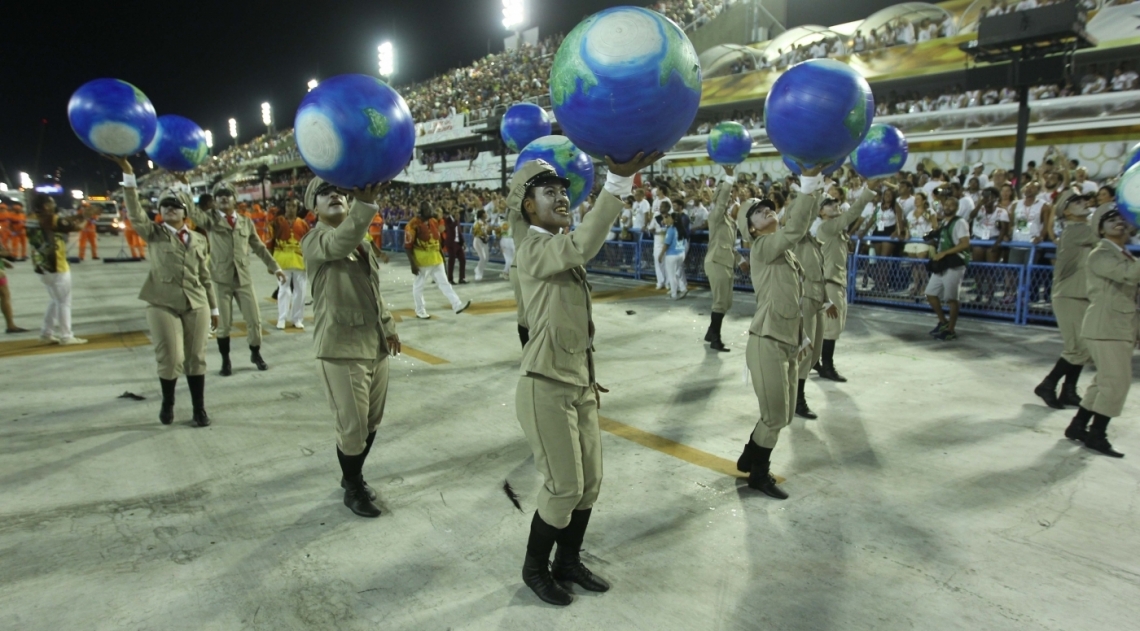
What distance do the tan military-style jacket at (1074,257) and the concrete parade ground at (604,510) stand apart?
3.34ft

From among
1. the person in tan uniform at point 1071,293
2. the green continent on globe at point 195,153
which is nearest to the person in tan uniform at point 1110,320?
the person in tan uniform at point 1071,293

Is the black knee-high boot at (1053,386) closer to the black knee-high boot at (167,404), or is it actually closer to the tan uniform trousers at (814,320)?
the tan uniform trousers at (814,320)

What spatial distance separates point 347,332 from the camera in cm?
357

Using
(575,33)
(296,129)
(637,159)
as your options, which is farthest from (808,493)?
(296,129)

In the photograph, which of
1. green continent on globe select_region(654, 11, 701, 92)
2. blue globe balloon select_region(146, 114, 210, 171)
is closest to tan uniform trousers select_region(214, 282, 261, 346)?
blue globe balloon select_region(146, 114, 210, 171)

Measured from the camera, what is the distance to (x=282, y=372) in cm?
685

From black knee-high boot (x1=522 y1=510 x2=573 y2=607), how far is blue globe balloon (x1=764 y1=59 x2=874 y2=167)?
8.25 ft

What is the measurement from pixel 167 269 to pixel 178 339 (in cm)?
56

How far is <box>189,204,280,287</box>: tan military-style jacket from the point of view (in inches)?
266

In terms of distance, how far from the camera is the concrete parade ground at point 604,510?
2.80m

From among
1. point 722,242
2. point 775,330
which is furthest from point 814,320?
point 722,242

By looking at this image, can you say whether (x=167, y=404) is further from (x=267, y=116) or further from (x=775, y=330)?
(x=267, y=116)

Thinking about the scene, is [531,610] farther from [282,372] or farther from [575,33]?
[282,372]

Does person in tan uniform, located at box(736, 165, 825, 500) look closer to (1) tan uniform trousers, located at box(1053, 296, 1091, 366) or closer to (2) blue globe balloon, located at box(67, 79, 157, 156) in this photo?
(1) tan uniform trousers, located at box(1053, 296, 1091, 366)
